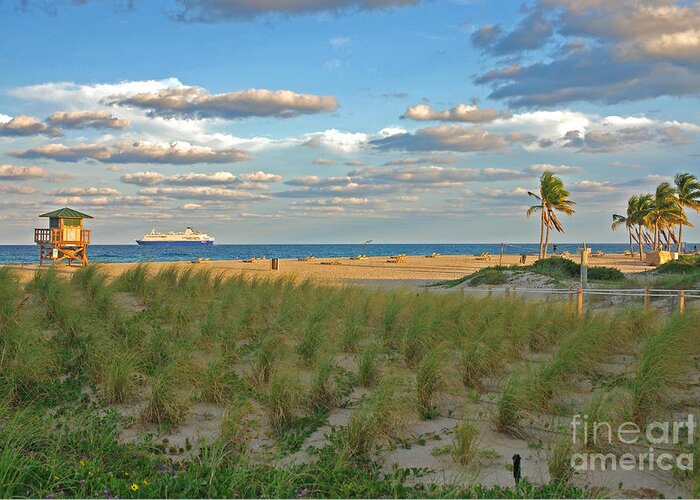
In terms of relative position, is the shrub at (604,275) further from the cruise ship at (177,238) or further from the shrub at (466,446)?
the cruise ship at (177,238)

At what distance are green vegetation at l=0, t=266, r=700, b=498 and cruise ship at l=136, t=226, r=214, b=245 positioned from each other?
135 m

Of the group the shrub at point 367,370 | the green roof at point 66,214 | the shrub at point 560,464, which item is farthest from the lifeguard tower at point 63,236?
the shrub at point 560,464

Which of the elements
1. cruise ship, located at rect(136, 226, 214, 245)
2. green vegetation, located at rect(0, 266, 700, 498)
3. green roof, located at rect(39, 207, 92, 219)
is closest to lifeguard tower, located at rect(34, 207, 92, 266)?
green roof, located at rect(39, 207, 92, 219)

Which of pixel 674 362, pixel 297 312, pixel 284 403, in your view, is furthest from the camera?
pixel 297 312

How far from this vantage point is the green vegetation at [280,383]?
5.19 meters

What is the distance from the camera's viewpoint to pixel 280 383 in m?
6.80

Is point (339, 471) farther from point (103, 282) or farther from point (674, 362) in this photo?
point (103, 282)

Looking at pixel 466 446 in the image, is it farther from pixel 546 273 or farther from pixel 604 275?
pixel 604 275

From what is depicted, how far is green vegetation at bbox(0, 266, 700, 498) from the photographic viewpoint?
5191 mm

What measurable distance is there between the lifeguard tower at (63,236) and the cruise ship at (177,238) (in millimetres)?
107943

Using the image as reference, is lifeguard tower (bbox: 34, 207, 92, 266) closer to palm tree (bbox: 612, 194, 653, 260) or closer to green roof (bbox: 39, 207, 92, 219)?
green roof (bbox: 39, 207, 92, 219)

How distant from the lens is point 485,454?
19.2 ft

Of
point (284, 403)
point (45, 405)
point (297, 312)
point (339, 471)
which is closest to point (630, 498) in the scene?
point (339, 471)

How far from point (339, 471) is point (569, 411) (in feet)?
9.46
